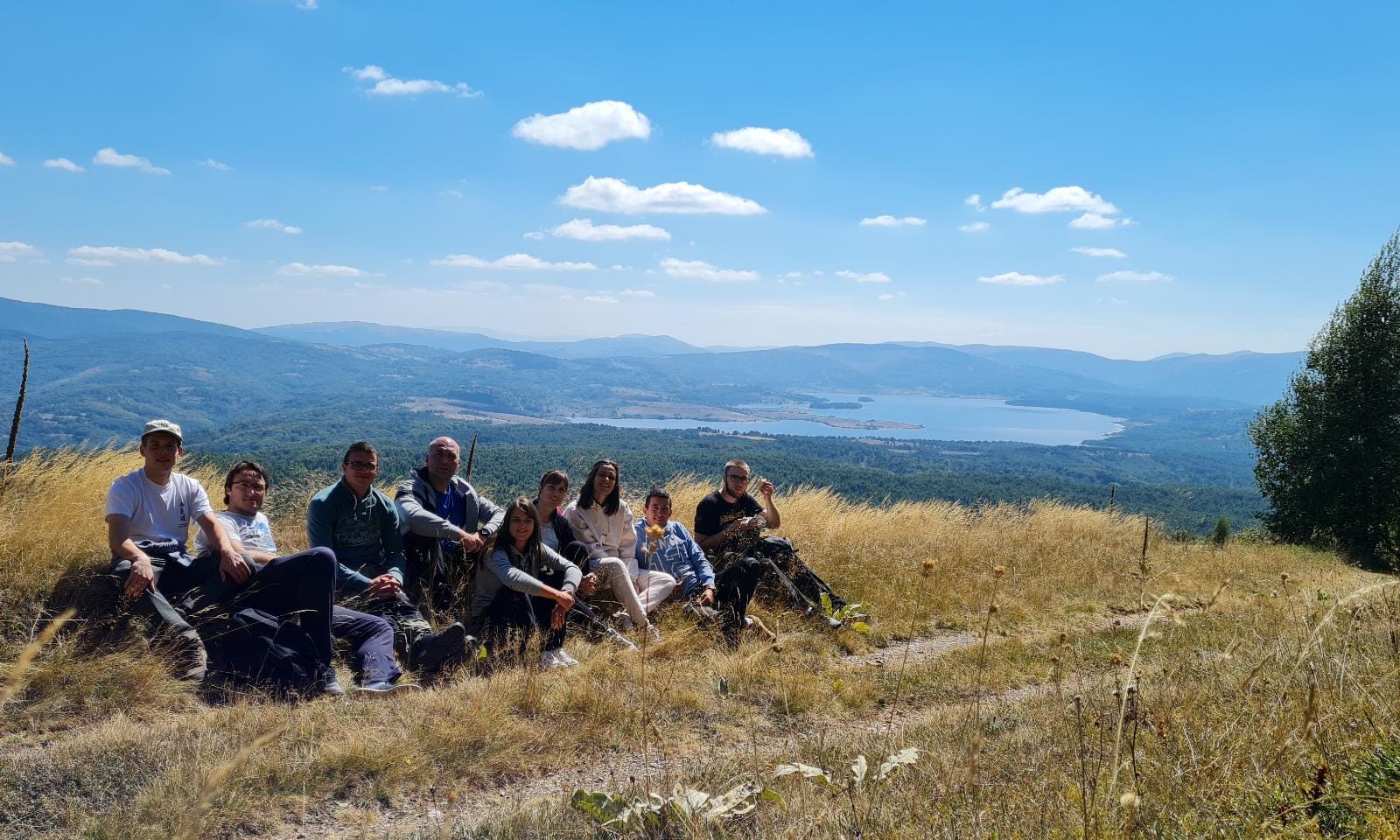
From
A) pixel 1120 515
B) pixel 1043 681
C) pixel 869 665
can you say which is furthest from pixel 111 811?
pixel 1120 515

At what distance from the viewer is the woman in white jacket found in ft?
18.6

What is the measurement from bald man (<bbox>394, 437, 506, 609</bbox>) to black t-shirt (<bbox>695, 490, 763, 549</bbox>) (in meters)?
1.75

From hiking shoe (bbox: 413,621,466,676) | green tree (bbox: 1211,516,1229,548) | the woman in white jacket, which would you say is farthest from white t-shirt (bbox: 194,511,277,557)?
green tree (bbox: 1211,516,1229,548)

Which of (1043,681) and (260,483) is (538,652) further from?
(1043,681)

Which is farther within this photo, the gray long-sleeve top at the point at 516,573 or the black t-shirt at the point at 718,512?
the black t-shirt at the point at 718,512

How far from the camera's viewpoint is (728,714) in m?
4.19

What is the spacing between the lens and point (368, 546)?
5.24 m

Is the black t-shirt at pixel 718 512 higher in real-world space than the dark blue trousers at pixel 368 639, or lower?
higher

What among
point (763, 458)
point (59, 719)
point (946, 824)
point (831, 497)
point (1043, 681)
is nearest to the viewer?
point (946, 824)

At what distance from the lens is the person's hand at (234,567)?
14.4 ft

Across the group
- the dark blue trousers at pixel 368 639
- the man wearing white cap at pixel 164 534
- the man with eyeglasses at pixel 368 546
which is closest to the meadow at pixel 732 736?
the man wearing white cap at pixel 164 534

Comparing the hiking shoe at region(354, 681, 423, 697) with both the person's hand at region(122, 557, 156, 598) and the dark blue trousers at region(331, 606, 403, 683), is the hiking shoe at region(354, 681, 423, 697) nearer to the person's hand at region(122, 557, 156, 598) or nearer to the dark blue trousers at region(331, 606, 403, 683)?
the dark blue trousers at region(331, 606, 403, 683)

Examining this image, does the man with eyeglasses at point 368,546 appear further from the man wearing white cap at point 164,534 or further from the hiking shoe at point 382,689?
the man wearing white cap at point 164,534

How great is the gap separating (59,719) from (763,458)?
67.9 metres
